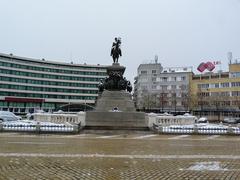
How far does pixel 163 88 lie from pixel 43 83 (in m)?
50.5

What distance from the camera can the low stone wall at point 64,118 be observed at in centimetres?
3688

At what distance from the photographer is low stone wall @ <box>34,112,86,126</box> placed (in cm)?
3688

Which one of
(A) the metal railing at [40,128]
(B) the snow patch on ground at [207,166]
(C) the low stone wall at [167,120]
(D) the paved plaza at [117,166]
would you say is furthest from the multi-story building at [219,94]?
(B) the snow patch on ground at [207,166]

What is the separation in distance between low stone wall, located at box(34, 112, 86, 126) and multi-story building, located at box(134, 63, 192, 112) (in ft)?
257

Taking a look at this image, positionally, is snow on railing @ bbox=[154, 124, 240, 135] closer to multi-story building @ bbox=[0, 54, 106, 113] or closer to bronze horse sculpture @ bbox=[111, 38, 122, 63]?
bronze horse sculpture @ bbox=[111, 38, 122, 63]

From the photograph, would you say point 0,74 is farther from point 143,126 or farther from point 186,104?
point 143,126

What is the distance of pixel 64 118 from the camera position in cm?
4041

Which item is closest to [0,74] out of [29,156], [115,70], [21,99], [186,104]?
[21,99]

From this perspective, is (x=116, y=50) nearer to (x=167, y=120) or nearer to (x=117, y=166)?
(x=167, y=120)

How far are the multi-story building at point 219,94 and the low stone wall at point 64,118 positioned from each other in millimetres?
76218

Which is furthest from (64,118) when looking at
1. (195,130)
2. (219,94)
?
(219,94)

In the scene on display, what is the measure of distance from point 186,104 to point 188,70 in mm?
20185

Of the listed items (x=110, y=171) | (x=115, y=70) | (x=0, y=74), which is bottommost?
(x=110, y=171)

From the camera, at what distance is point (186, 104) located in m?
117
